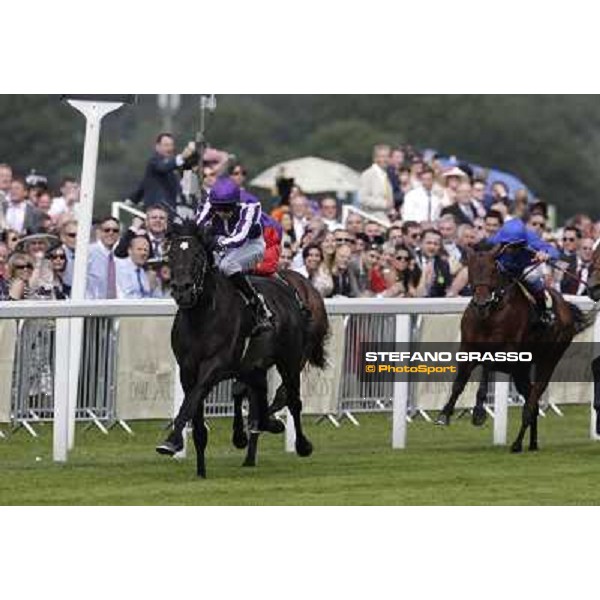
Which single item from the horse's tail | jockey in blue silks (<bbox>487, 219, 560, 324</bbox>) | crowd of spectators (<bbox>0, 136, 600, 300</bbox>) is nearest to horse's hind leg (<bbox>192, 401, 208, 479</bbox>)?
crowd of spectators (<bbox>0, 136, 600, 300</bbox>)

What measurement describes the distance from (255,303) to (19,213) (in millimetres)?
7397

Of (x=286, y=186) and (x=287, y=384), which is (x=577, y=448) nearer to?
(x=287, y=384)

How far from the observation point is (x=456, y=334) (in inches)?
872

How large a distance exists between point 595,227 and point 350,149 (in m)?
32.5

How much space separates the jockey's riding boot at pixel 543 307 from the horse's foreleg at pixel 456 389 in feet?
2.65

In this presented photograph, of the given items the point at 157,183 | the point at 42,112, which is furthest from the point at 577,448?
the point at 42,112

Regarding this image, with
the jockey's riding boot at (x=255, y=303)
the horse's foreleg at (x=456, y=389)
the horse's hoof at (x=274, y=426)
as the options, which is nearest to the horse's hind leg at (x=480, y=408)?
the horse's foreleg at (x=456, y=389)

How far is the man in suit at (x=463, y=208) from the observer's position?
1077 inches

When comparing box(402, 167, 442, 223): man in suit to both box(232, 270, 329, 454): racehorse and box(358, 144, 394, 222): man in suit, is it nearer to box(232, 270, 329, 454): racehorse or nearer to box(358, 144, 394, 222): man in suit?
box(358, 144, 394, 222): man in suit

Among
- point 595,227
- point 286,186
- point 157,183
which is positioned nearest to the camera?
point 157,183

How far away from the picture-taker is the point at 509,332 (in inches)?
776

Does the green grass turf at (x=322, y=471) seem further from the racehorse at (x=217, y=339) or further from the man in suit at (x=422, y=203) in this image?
the man in suit at (x=422, y=203)

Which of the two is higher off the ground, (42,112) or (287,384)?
(42,112)

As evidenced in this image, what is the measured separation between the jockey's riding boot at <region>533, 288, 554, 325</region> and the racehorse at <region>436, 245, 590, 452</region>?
52 mm
